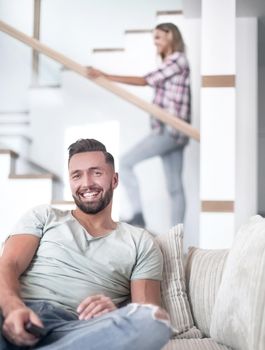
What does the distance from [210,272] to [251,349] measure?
0.45 metres

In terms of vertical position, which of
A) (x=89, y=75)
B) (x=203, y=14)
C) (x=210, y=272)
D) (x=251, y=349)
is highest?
(x=203, y=14)

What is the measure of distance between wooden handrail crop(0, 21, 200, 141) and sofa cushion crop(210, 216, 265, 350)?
1090 millimetres

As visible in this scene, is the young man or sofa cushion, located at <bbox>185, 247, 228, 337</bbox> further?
sofa cushion, located at <bbox>185, 247, 228, 337</bbox>

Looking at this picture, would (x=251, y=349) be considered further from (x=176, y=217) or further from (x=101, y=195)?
(x=176, y=217)

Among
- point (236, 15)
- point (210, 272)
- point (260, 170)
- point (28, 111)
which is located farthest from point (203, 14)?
point (210, 272)

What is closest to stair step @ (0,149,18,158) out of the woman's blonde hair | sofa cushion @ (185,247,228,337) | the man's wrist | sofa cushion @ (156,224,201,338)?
the woman's blonde hair

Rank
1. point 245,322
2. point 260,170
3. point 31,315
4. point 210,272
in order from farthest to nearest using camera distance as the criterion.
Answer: point 260,170, point 210,272, point 245,322, point 31,315

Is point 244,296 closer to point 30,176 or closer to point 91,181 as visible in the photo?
point 91,181

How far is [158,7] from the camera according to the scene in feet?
8.93

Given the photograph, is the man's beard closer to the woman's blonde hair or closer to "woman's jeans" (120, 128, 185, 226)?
"woman's jeans" (120, 128, 185, 226)

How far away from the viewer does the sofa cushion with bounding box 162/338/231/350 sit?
5.06 feet

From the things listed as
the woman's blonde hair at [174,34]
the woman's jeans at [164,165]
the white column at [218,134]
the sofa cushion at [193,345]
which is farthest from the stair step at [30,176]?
the sofa cushion at [193,345]

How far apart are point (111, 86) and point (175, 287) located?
4.19 feet

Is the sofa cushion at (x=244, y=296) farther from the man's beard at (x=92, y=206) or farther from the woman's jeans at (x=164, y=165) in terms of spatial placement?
the woman's jeans at (x=164, y=165)
